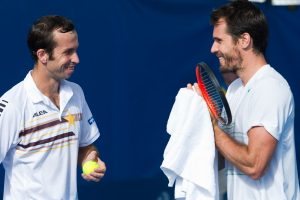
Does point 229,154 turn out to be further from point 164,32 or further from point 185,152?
point 164,32

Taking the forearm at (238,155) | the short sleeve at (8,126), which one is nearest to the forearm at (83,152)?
the short sleeve at (8,126)

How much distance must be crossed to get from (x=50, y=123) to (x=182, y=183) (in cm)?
69

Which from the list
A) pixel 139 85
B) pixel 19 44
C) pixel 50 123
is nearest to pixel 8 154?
pixel 50 123

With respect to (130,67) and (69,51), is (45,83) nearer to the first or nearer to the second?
(69,51)

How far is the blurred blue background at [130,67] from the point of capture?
16.0 ft

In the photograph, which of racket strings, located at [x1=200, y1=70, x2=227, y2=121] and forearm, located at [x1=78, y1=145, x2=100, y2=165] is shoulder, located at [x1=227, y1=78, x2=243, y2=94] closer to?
racket strings, located at [x1=200, y1=70, x2=227, y2=121]

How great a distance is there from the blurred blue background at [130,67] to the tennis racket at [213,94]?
49.2 inches

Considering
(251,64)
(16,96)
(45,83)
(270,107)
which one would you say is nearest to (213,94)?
(251,64)

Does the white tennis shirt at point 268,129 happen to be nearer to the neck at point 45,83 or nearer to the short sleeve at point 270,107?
the short sleeve at point 270,107

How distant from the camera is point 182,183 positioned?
11.9 feet

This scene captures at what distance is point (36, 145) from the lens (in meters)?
3.69

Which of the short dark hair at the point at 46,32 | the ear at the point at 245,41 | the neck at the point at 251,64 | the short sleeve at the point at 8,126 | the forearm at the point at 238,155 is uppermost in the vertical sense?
the short dark hair at the point at 46,32

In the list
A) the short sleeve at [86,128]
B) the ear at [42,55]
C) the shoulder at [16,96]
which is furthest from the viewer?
the short sleeve at [86,128]

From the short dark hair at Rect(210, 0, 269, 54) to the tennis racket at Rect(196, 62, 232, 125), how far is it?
9.1 inches
